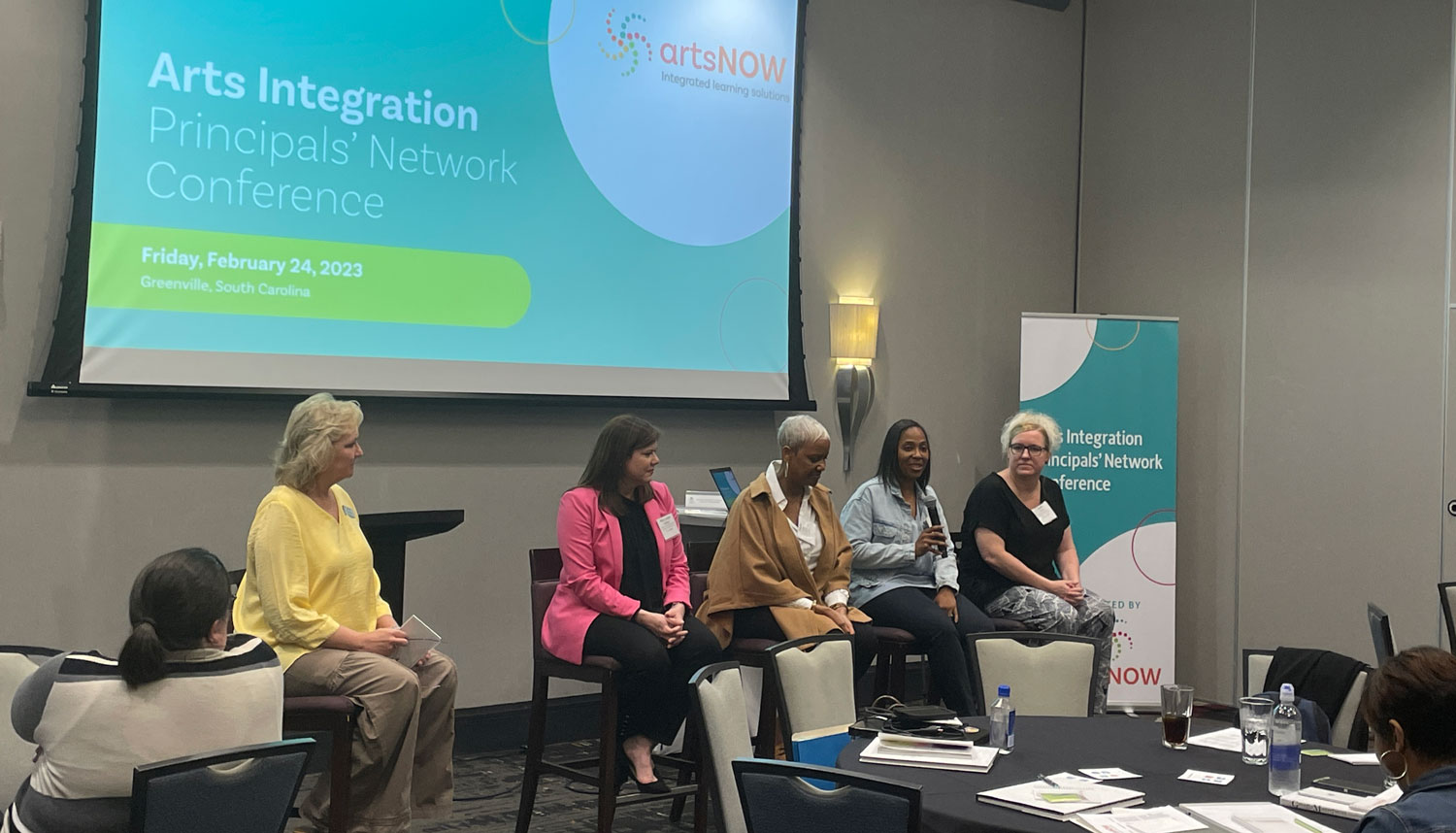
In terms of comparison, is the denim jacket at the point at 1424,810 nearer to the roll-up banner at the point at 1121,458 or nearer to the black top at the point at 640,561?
the black top at the point at 640,561

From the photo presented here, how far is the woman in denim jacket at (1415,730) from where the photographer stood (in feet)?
6.27

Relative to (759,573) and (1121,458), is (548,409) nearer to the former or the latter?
(759,573)

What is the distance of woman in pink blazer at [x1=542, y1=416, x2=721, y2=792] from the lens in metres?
4.17

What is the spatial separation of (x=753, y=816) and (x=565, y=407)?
10.7 ft

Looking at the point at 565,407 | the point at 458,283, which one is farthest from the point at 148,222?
the point at 565,407

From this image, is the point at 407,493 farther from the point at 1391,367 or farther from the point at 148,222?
the point at 1391,367

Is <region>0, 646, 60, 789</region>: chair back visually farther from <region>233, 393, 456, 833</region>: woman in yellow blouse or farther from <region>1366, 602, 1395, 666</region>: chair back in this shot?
<region>1366, 602, 1395, 666</region>: chair back

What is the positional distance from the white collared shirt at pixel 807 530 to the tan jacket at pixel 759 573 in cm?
7

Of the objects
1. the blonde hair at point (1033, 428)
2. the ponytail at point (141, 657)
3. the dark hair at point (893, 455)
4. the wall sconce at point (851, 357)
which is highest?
the wall sconce at point (851, 357)

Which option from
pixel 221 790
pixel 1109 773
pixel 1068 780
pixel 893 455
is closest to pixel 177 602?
pixel 221 790

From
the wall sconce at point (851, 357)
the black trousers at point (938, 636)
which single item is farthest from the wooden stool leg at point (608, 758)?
the wall sconce at point (851, 357)

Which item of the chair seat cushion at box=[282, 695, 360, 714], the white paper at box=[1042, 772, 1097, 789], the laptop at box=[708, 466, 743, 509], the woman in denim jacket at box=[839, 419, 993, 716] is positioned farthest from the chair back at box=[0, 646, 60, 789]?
the woman in denim jacket at box=[839, 419, 993, 716]

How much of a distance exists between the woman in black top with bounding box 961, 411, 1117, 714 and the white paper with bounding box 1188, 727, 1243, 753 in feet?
6.02

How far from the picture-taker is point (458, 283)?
16.9 ft
